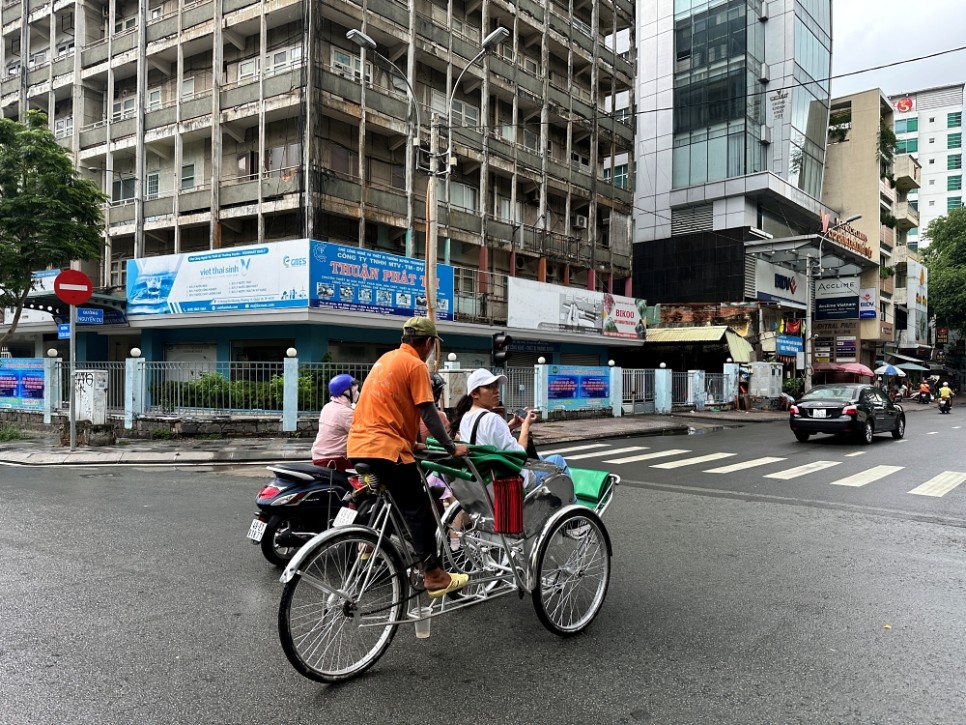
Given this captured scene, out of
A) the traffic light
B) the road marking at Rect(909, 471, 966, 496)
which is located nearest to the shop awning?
the traffic light

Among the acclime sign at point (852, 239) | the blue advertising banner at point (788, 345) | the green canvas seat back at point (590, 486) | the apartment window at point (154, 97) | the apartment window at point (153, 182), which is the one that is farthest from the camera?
the acclime sign at point (852, 239)

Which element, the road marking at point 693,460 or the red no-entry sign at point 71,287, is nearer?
the road marking at point 693,460

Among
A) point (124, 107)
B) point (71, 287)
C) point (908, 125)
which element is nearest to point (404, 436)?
point (71, 287)

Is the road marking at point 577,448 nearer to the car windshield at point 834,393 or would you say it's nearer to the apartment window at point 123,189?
the car windshield at point 834,393

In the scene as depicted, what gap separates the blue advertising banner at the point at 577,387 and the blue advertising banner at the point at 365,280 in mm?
4904

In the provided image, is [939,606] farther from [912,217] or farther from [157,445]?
[912,217]

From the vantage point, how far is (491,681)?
3322 millimetres

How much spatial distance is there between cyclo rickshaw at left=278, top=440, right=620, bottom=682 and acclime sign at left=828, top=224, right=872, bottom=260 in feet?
119

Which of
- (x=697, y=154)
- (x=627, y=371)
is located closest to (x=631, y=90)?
(x=697, y=154)

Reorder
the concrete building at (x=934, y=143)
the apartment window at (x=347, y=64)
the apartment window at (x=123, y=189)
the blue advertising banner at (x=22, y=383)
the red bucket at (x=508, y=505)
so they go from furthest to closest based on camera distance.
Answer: the concrete building at (x=934, y=143) < the apartment window at (x=123, y=189) < the apartment window at (x=347, y=64) < the blue advertising banner at (x=22, y=383) < the red bucket at (x=508, y=505)

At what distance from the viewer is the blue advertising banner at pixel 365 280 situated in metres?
18.6

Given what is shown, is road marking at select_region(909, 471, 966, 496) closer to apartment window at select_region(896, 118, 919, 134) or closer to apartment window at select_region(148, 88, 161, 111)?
apartment window at select_region(148, 88, 161, 111)

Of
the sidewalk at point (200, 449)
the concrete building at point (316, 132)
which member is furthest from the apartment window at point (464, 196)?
the sidewalk at point (200, 449)

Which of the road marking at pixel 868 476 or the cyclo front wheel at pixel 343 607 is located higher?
the cyclo front wheel at pixel 343 607
